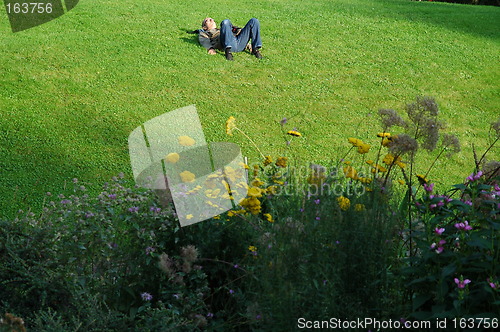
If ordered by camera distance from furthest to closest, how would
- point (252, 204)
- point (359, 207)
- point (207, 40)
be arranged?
1. point (207, 40)
2. point (252, 204)
3. point (359, 207)

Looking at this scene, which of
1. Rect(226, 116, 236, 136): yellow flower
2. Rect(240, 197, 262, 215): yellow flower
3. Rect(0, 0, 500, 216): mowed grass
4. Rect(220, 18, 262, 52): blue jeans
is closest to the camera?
Rect(240, 197, 262, 215): yellow flower

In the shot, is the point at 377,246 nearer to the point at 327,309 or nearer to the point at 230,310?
the point at 327,309

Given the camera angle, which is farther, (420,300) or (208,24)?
(208,24)

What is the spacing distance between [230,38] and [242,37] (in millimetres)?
184

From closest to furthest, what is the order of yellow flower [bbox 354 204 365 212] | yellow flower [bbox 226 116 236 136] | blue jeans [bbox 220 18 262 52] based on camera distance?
A: yellow flower [bbox 354 204 365 212] → yellow flower [bbox 226 116 236 136] → blue jeans [bbox 220 18 262 52]

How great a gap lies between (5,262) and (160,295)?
0.78m

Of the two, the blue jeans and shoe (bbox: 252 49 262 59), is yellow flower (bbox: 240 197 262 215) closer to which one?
the blue jeans

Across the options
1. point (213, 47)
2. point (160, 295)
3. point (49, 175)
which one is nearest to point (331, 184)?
point (160, 295)

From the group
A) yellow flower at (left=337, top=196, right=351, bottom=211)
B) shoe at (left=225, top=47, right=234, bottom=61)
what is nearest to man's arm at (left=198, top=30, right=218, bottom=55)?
shoe at (left=225, top=47, right=234, bottom=61)

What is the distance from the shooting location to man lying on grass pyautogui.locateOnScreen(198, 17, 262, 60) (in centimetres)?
758

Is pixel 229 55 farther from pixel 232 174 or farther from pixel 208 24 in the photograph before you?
pixel 232 174

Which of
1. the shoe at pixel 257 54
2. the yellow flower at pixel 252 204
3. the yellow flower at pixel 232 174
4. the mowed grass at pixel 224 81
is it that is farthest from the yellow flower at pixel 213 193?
the shoe at pixel 257 54

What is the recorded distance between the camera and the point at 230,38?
25.0ft

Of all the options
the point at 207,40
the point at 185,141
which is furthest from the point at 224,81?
the point at 185,141
